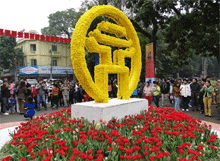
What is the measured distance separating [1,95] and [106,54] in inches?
254

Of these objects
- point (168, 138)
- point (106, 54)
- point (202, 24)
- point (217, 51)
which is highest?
point (202, 24)

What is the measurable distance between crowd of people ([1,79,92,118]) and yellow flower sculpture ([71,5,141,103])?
3216 mm

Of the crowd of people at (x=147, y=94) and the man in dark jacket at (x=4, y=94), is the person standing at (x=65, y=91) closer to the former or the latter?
the crowd of people at (x=147, y=94)

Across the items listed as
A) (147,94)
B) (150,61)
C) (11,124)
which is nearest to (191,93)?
(147,94)

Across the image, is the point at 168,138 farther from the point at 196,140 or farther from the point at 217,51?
the point at 217,51

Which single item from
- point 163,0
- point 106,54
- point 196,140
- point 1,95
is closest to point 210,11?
point 163,0

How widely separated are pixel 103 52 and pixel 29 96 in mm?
3613

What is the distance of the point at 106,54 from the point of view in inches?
222

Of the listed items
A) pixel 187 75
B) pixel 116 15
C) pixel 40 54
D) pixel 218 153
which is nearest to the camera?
pixel 218 153

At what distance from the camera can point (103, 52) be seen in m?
5.57

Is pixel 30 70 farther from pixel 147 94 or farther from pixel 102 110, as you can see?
pixel 102 110

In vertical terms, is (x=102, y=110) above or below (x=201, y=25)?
below

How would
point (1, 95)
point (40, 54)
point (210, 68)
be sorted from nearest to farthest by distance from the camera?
point (1, 95)
point (40, 54)
point (210, 68)

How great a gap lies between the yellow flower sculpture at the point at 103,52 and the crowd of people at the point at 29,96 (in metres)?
3.22
